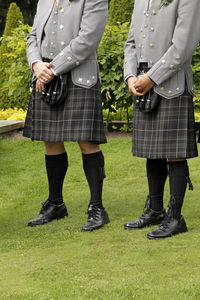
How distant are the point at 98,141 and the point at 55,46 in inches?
27.1

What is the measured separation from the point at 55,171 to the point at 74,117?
499 millimetres

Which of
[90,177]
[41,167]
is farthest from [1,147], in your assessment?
[90,177]

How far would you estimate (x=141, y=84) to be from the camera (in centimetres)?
347

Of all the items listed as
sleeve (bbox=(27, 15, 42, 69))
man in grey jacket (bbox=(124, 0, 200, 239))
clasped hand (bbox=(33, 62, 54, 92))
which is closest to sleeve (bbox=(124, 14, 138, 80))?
man in grey jacket (bbox=(124, 0, 200, 239))

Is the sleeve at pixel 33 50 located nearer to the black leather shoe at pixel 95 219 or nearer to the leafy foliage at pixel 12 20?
the black leather shoe at pixel 95 219

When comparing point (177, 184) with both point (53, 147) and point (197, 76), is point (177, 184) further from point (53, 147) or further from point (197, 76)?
point (197, 76)

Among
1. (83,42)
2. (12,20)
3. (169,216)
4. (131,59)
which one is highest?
(12,20)

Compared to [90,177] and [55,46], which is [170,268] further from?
[55,46]

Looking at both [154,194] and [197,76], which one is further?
[197,76]

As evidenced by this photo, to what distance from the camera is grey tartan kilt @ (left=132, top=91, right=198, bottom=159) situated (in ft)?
11.3

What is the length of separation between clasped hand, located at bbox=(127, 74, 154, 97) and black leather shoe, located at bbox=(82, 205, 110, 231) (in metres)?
0.86

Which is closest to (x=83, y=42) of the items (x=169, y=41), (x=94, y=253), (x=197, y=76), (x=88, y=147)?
(x=169, y=41)

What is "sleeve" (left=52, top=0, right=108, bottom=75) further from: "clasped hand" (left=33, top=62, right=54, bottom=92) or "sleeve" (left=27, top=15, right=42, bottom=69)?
"sleeve" (left=27, top=15, right=42, bottom=69)

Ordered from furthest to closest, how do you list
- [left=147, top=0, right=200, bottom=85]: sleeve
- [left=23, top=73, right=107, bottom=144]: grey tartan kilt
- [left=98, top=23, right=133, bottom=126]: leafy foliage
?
[left=98, top=23, right=133, bottom=126]: leafy foliage
[left=23, top=73, right=107, bottom=144]: grey tartan kilt
[left=147, top=0, right=200, bottom=85]: sleeve
